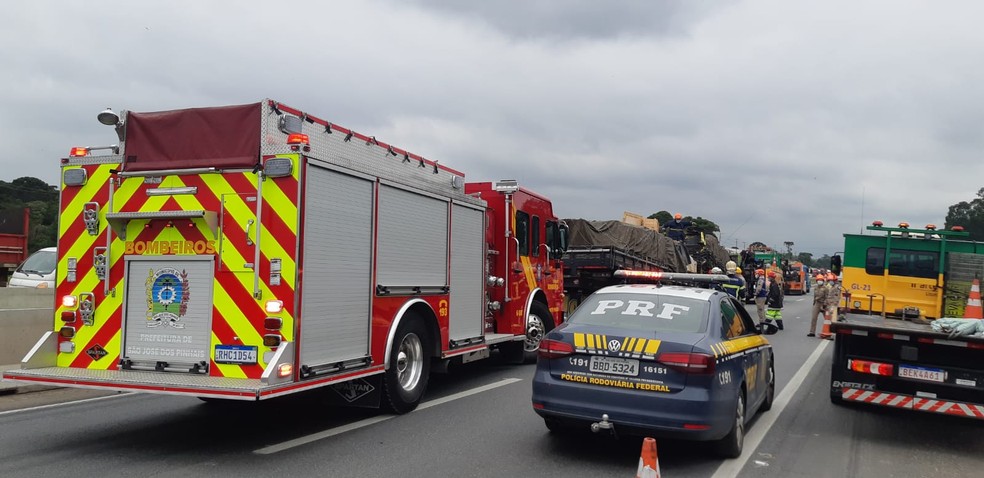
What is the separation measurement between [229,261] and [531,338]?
649cm

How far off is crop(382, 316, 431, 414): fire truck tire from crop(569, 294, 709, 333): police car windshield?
2127 millimetres

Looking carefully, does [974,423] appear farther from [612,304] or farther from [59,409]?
[59,409]

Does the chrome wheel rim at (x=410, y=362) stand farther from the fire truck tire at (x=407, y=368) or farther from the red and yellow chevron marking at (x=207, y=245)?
the red and yellow chevron marking at (x=207, y=245)

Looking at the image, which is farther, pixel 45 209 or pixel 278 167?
pixel 45 209

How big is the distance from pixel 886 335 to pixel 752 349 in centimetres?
155

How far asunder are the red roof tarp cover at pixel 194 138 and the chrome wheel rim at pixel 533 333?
6456 millimetres

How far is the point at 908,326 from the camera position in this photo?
7.88m

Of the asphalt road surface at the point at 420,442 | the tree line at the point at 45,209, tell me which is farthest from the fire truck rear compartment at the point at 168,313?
the tree line at the point at 45,209

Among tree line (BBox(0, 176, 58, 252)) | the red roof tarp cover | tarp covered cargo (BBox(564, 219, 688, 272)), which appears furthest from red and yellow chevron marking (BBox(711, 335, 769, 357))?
tree line (BBox(0, 176, 58, 252))

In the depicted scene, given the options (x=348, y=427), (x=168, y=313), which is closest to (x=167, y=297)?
(x=168, y=313)

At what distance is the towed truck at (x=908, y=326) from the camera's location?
289 inches

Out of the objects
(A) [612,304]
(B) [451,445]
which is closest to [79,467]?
(B) [451,445]

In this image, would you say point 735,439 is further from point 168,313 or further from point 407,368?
point 168,313

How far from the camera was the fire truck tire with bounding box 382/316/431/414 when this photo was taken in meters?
7.81
